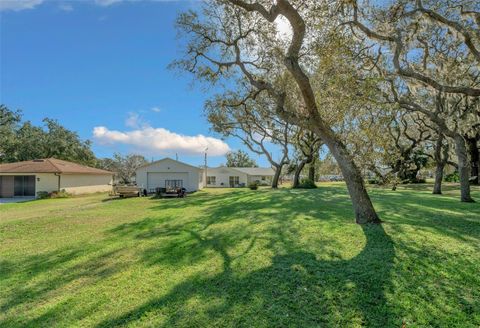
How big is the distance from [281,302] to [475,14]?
9790 millimetres

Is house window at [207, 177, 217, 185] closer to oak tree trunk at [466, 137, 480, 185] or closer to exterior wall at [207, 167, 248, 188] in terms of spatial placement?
exterior wall at [207, 167, 248, 188]

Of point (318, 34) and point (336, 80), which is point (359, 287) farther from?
point (318, 34)

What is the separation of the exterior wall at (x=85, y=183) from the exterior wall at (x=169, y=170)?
435 centimetres

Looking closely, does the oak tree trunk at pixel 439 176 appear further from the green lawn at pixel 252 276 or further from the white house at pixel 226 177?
the white house at pixel 226 177

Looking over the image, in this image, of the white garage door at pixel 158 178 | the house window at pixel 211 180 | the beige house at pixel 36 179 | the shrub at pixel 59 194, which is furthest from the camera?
the house window at pixel 211 180

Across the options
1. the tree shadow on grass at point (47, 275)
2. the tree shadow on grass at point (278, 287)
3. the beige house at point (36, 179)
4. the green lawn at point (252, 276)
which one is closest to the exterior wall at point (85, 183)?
the beige house at point (36, 179)

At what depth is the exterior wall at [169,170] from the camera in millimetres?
28469

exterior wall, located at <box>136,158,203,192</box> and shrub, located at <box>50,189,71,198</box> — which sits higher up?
exterior wall, located at <box>136,158,203,192</box>

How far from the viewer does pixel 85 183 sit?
91.8 ft

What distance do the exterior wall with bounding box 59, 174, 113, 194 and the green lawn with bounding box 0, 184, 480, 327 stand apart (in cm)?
1902

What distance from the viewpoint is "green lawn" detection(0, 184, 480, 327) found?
372 centimetres

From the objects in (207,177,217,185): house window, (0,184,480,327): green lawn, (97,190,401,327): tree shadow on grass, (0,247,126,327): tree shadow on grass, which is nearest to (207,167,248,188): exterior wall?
(207,177,217,185): house window

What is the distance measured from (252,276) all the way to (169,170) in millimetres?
24766

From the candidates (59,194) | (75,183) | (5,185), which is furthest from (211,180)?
(5,185)
